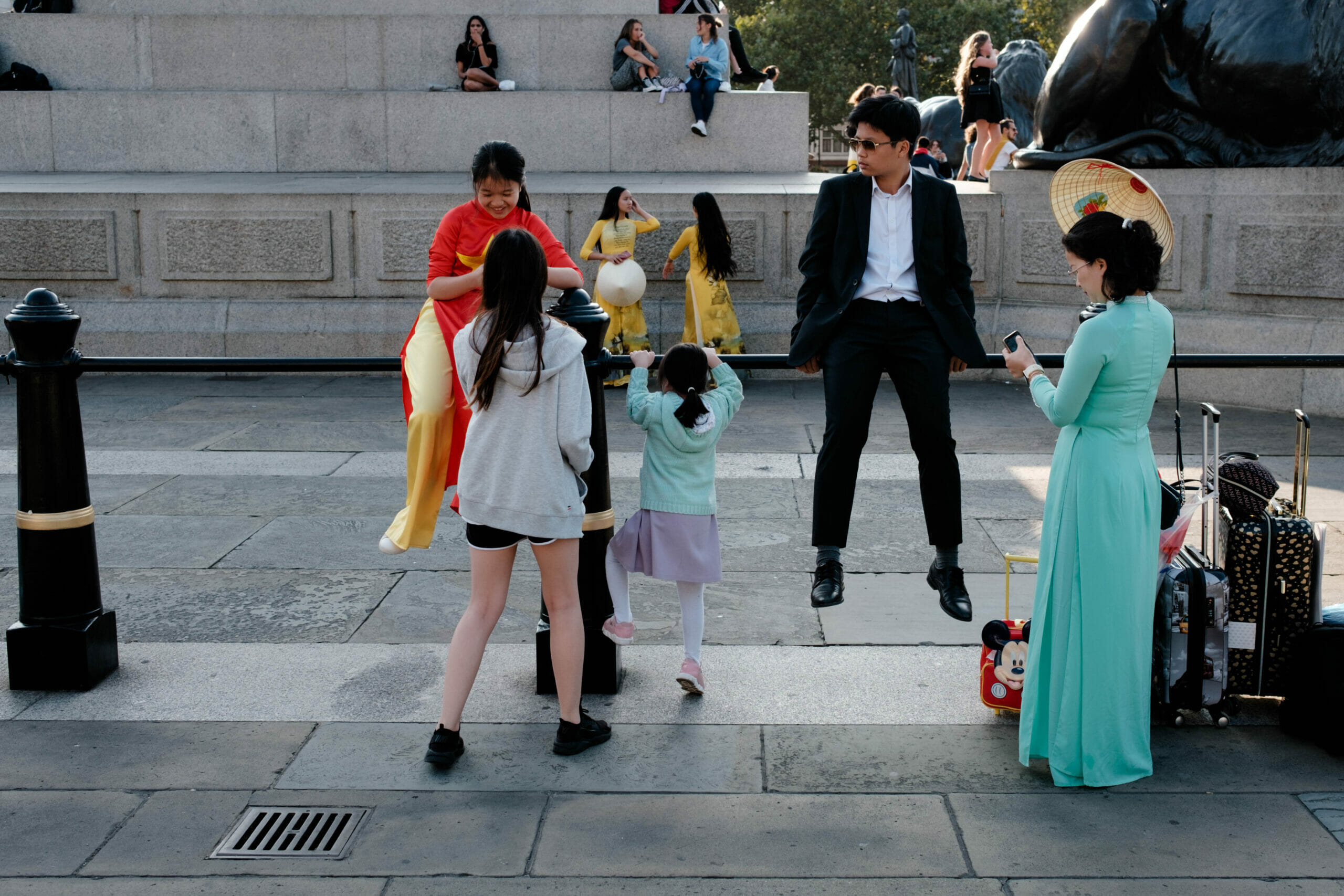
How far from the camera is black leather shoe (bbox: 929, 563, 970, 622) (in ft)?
16.1

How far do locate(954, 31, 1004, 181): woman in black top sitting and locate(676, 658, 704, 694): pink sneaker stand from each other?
12.9 m

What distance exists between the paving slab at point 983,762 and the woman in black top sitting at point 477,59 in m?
12.3

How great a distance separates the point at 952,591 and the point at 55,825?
10.1ft

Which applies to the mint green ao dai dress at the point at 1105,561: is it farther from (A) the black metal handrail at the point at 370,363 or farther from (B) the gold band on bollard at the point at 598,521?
(B) the gold band on bollard at the point at 598,521

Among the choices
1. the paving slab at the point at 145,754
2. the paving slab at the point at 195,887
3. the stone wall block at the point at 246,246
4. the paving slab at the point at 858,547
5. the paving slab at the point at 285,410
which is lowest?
the paving slab at the point at 195,887

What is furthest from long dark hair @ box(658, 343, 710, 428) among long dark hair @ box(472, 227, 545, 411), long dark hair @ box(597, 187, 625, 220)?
long dark hair @ box(597, 187, 625, 220)

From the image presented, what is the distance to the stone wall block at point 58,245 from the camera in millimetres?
12531

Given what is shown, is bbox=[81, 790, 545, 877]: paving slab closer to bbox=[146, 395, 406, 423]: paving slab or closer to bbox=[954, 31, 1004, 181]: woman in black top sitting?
bbox=[146, 395, 406, 423]: paving slab

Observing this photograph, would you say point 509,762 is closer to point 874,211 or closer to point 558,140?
point 874,211

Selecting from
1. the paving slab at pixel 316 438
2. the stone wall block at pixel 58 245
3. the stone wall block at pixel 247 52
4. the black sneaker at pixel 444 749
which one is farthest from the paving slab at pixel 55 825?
the stone wall block at pixel 247 52

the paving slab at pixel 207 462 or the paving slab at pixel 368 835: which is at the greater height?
the paving slab at pixel 207 462

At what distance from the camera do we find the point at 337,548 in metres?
6.82

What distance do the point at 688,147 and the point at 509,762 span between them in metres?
12.2

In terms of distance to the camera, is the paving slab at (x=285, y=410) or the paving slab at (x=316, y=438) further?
the paving slab at (x=285, y=410)
